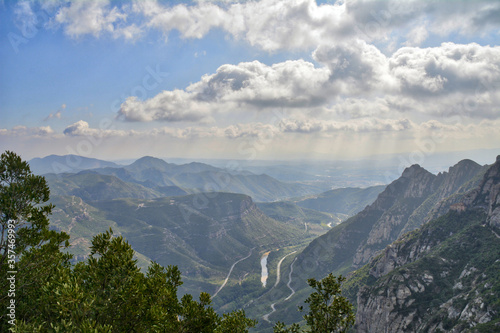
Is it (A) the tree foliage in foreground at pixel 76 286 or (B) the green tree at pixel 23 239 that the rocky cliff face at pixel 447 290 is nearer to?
(A) the tree foliage in foreground at pixel 76 286

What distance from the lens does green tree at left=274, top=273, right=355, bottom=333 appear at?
32.8 metres

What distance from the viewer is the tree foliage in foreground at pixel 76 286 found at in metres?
25.3

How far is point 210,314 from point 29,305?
22.1 m

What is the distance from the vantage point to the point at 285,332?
3378 cm

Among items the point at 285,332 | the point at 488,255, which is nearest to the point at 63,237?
the point at 285,332

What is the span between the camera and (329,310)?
33219mm

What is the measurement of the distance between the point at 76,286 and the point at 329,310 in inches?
1106

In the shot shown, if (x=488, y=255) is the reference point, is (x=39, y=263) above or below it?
above

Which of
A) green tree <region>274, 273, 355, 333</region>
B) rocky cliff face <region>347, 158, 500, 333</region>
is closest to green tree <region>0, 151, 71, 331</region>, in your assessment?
green tree <region>274, 273, 355, 333</region>

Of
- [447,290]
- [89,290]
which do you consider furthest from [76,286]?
[447,290]

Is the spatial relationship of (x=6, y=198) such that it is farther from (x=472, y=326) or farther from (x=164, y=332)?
(x=472, y=326)

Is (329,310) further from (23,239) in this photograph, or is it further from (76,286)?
(23,239)

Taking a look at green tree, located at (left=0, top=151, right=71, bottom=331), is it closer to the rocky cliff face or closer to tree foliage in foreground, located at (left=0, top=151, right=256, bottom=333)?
tree foliage in foreground, located at (left=0, top=151, right=256, bottom=333)

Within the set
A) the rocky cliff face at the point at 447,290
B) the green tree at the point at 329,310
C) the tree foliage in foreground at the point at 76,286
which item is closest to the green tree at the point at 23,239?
the tree foliage in foreground at the point at 76,286
